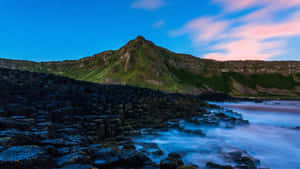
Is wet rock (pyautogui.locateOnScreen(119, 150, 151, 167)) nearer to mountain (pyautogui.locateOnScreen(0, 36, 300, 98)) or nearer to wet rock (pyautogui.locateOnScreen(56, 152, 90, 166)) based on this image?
wet rock (pyautogui.locateOnScreen(56, 152, 90, 166))

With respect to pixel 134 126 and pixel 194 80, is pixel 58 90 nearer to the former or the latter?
pixel 134 126

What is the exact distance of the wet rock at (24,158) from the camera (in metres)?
3.60

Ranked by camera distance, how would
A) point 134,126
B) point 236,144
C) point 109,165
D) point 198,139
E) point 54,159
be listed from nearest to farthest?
point 54,159 → point 109,165 → point 236,144 → point 198,139 → point 134,126

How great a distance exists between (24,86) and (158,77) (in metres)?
95.5

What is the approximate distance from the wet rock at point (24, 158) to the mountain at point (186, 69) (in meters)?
112

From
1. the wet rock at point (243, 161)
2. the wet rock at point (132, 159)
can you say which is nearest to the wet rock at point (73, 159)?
the wet rock at point (132, 159)

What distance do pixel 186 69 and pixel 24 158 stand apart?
153750 millimetres

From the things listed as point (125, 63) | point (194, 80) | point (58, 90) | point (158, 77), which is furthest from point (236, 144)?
point (194, 80)

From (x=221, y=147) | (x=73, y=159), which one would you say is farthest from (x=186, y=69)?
(x=73, y=159)

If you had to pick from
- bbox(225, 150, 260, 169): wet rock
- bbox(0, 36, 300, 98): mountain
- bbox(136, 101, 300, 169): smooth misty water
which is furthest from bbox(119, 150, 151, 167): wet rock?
bbox(0, 36, 300, 98): mountain

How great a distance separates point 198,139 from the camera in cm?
1034

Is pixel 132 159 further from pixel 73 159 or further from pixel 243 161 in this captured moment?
pixel 243 161

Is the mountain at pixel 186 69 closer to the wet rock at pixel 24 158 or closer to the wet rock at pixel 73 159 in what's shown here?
the wet rock at pixel 73 159

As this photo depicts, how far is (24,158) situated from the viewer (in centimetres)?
381
